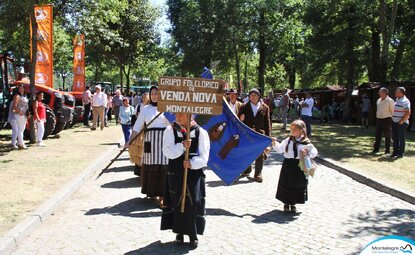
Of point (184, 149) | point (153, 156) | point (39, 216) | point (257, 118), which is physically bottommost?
point (39, 216)

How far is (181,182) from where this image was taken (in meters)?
5.48

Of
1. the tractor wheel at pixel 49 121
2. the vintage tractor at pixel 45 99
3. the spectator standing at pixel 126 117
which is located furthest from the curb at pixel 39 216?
the vintage tractor at pixel 45 99

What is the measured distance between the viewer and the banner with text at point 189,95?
5613 millimetres

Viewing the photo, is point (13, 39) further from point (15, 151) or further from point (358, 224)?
point (358, 224)

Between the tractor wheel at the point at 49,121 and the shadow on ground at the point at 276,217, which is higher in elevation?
the tractor wheel at the point at 49,121

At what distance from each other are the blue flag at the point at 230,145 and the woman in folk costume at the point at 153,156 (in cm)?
76

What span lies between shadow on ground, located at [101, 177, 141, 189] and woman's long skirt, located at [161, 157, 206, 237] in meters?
3.62

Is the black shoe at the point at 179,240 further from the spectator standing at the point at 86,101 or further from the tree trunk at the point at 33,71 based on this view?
the spectator standing at the point at 86,101

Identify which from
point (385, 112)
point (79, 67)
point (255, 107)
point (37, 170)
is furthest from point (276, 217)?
point (79, 67)

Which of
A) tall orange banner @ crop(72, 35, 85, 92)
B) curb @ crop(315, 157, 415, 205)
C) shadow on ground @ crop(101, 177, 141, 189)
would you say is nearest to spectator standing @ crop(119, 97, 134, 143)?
shadow on ground @ crop(101, 177, 141, 189)

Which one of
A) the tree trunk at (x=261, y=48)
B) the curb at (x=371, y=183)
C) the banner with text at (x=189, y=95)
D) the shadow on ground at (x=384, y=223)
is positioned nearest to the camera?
the banner with text at (x=189, y=95)

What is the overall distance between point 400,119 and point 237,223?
7.60m

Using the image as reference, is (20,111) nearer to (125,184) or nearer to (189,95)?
(125,184)

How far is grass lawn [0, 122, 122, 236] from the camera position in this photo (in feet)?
22.8
